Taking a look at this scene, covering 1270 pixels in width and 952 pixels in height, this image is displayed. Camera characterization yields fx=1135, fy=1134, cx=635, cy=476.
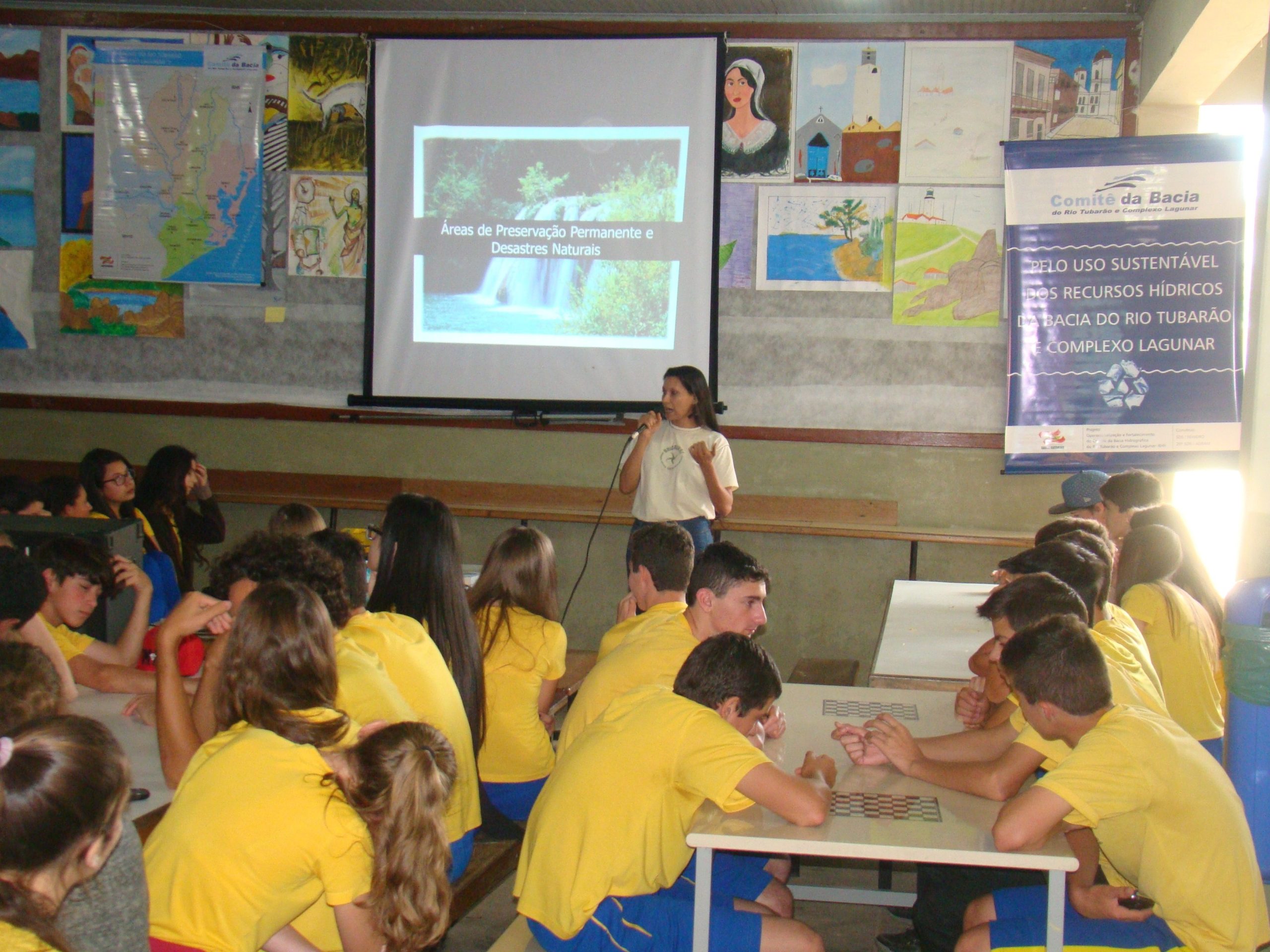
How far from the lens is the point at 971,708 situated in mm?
2564

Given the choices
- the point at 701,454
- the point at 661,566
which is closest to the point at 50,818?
the point at 661,566

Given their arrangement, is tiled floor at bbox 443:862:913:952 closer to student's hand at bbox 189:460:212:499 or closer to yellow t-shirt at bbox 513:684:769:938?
yellow t-shirt at bbox 513:684:769:938

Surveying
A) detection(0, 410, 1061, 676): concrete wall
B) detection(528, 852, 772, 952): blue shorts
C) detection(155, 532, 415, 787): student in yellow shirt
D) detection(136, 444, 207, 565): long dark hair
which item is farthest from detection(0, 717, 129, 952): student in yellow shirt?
detection(0, 410, 1061, 676): concrete wall

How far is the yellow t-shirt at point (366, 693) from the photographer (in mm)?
2053

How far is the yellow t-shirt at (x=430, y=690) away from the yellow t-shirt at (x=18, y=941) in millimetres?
1033

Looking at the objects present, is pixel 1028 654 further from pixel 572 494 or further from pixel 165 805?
pixel 572 494

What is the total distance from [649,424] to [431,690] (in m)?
2.58

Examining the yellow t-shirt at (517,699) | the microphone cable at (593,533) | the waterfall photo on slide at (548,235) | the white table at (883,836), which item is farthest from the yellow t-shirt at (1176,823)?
the waterfall photo on slide at (548,235)

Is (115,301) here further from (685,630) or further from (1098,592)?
(1098,592)

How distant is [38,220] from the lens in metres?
6.14

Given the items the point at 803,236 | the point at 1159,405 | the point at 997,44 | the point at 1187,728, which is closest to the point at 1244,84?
the point at 997,44

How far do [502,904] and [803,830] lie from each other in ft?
5.18

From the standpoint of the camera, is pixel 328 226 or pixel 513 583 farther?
pixel 328 226

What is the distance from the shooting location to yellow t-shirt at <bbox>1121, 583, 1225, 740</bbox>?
2797 millimetres
